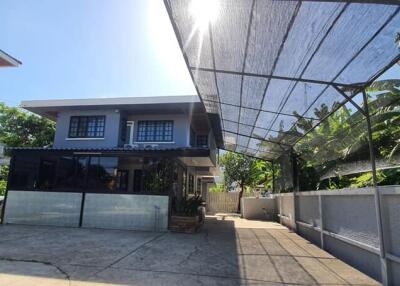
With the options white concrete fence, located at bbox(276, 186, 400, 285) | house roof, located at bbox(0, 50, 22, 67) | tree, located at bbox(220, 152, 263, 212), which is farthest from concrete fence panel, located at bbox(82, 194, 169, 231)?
tree, located at bbox(220, 152, 263, 212)

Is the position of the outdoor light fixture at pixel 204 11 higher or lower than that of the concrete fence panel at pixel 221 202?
higher

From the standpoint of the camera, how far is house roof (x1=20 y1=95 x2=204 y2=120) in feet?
44.9

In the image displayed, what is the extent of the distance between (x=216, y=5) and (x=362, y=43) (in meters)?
2.31

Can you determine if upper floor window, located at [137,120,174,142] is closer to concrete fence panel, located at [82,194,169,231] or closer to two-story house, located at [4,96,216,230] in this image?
two-story house, located at [4,96,216,230]

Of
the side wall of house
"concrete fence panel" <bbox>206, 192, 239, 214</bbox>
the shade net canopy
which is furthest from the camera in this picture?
"concrete fence panel" <bbox>206, 192, 239, 214</bbox>

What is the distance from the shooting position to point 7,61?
35.7 ft

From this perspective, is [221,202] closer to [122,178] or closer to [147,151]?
[122,178]

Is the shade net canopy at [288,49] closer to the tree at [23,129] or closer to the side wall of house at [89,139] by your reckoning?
the side wall of house at [89,139]

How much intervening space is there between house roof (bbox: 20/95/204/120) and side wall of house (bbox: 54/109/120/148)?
31cm

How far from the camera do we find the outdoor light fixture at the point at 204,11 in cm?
499

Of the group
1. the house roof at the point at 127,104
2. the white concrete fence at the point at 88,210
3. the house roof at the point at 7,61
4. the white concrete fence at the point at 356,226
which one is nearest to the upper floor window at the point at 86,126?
the house roof at the point at 127,104

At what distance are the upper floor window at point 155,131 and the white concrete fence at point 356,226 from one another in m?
6.83

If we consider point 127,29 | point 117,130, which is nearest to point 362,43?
point 127,29

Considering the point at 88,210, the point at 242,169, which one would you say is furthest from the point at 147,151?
the point at 242,169
